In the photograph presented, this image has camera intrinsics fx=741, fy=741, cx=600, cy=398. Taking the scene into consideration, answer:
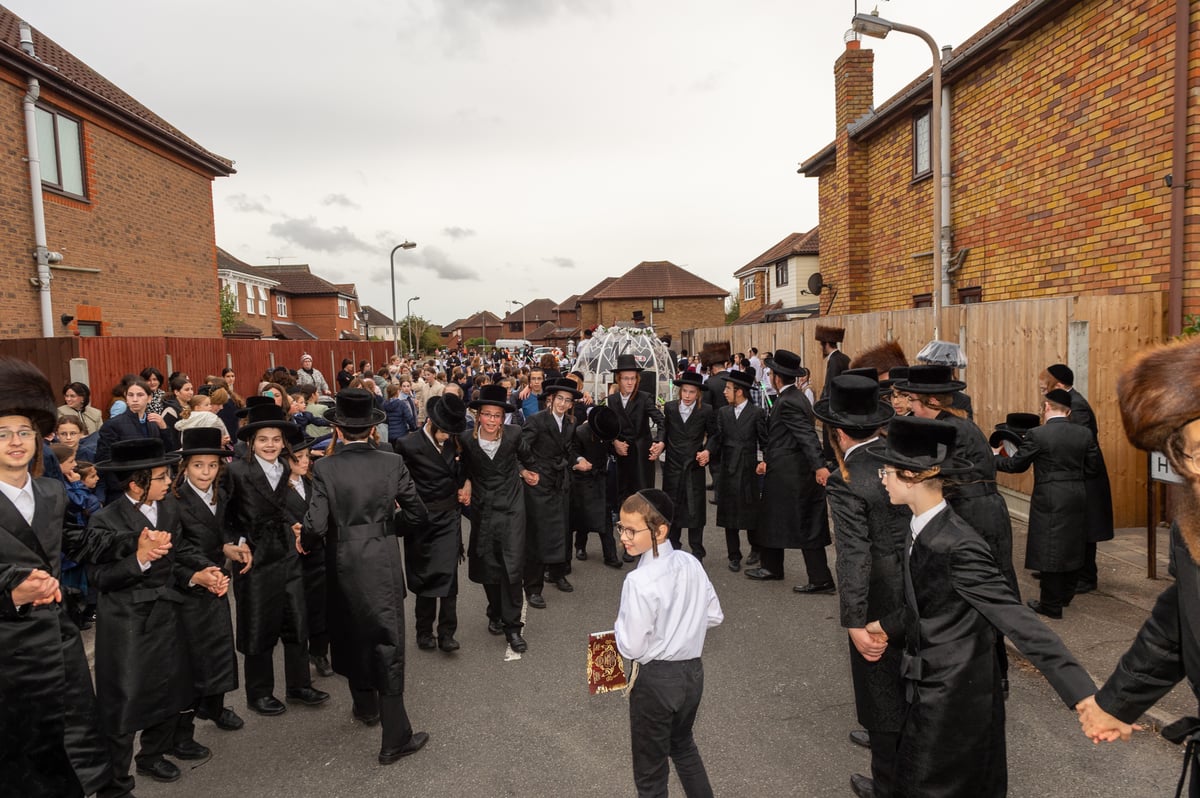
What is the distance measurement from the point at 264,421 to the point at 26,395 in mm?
1627

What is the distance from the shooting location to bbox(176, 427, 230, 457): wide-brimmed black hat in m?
4.43

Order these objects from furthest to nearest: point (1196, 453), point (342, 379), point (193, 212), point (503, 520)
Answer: point (193, 212) → point (342, 379) → point (503, 520) → point (1196, 453)

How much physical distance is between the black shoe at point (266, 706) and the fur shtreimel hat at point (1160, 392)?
16.7 ft

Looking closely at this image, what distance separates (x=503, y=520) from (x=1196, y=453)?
182 inches

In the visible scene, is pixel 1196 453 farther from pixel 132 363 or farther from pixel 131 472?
pixel 132 363

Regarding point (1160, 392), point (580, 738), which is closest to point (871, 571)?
point (1160, 392)

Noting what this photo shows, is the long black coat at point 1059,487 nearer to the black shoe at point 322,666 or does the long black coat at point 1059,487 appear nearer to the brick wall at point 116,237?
the black shoe at point 322,666

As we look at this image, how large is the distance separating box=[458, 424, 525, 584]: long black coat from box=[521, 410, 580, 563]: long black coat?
2.01 ft

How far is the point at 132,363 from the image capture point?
13391 millimetres

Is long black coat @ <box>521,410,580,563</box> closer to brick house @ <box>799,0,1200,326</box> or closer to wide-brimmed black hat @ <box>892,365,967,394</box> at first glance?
wide-brimmed black hat @ <box>892,365,967,394</box>

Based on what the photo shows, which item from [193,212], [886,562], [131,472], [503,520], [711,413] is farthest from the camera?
[193,212]

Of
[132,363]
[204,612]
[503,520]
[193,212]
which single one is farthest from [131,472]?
[193,212]

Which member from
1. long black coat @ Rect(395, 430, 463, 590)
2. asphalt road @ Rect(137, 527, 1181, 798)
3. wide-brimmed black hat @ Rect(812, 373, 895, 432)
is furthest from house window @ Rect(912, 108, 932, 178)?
long black coat @ Rect(395, 430, 463, 590)

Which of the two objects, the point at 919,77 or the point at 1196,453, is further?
the point at 919,77
